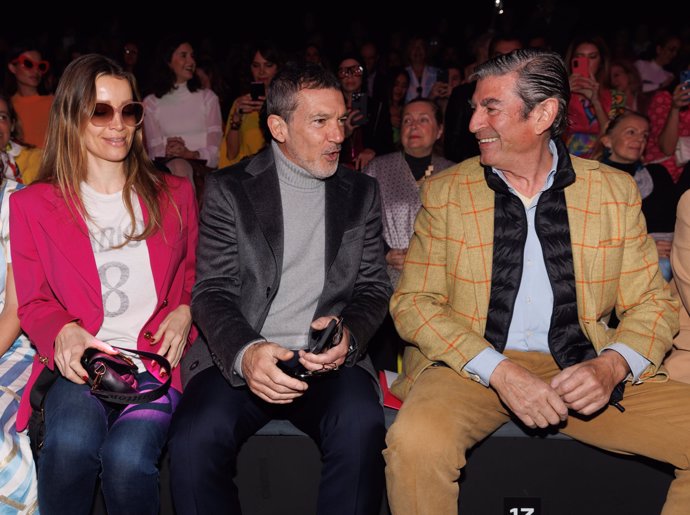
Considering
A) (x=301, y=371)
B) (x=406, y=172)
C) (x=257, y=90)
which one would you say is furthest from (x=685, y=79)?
(x=301, y=371)

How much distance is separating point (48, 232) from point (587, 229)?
5.93 ft

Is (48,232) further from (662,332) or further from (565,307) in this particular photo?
(662,332)

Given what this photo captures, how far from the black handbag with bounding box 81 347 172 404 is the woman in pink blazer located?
4 cm

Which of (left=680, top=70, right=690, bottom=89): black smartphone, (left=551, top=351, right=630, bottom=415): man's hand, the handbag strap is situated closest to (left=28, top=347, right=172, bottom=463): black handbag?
the handbag strap

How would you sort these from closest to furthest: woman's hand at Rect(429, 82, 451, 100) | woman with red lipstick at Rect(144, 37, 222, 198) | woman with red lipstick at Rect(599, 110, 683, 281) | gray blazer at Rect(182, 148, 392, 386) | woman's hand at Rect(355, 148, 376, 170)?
Answer: gray blazer at Rect(182, 148, 392, 386), woman with red lipstick at Rect(599, 110, 683, 281), woman's hand at Rect(355, 148, 376, 170), woman with red lipstick at Rect(144, 37, 222, 198), woman's hand at Rect(429, 82, 451, 100)

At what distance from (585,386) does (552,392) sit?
11 centimetres

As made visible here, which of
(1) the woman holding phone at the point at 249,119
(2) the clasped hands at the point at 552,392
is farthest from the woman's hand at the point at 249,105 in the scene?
(2) the clasped hands at the point at 552,392

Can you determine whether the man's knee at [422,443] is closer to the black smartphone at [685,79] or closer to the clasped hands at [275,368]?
the clasped hands at [275,368]

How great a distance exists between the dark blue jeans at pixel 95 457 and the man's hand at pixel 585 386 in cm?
125

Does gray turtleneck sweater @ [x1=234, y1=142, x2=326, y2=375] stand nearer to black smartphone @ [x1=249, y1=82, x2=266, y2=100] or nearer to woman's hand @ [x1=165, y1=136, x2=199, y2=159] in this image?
black smartphone @ [x1=249, y1=82, x2=266, y2=100]

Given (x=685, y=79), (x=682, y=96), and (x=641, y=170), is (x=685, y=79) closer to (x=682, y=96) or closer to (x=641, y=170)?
(x=682, y=96)

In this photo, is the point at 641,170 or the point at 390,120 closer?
the point at 641,170

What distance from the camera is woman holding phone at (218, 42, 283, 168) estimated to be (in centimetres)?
488

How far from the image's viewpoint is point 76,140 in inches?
96.3
